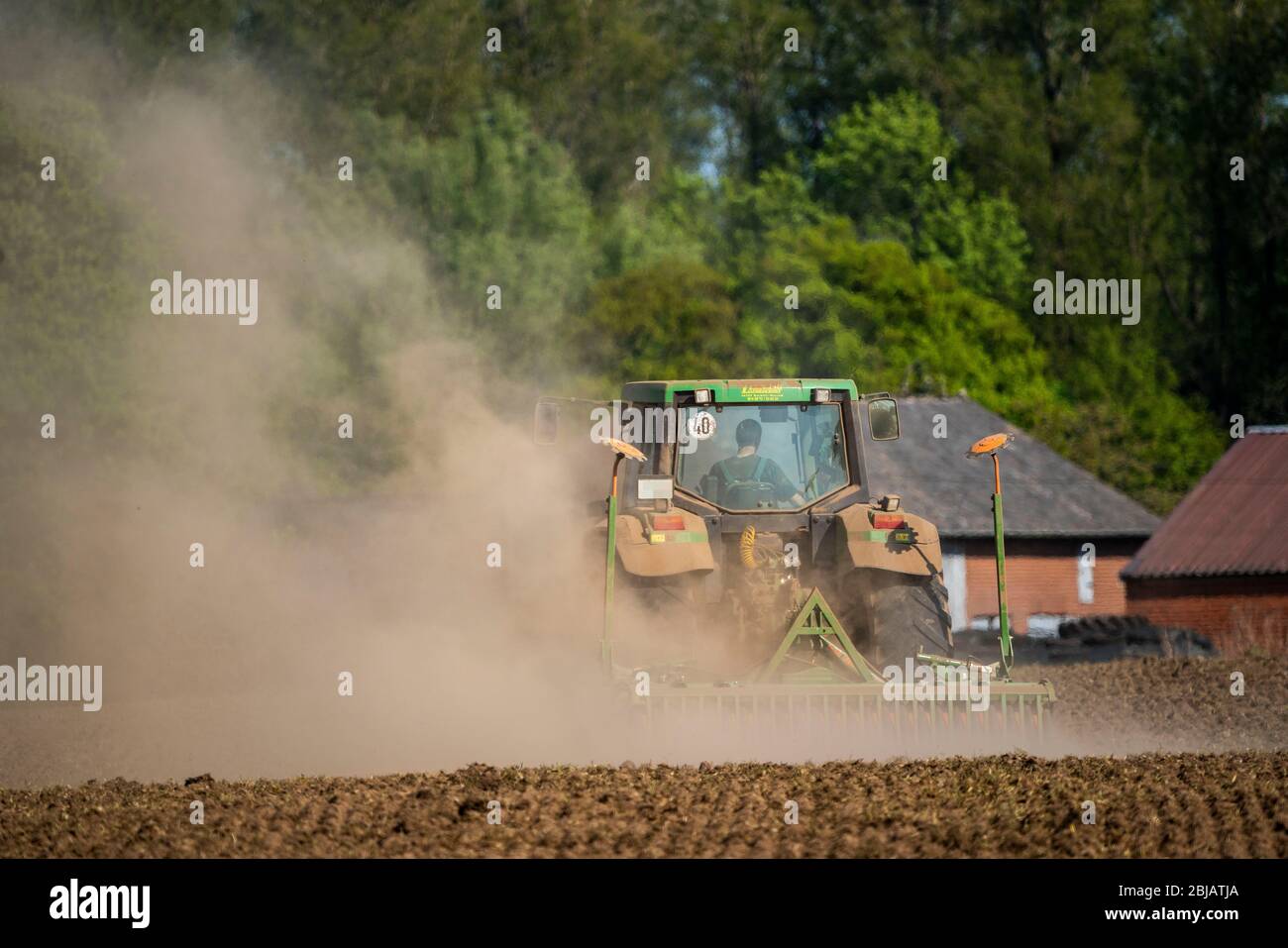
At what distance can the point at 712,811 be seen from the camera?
8.99 metres

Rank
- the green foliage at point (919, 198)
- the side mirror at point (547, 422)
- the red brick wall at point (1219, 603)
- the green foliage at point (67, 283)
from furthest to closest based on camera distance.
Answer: the green foliage at point (919, 198) < the green foliage at point (67, 283) < the red brick wall at point (1219, 603) < the side mirror at point (547, 422)

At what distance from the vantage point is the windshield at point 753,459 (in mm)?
13539

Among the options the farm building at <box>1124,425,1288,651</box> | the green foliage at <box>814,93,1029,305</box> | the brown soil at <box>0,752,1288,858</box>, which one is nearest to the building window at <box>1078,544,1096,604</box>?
the farm building at <box>1124,425,1288,651</box>

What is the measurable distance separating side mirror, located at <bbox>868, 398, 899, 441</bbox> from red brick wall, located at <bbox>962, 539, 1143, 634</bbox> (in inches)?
1154

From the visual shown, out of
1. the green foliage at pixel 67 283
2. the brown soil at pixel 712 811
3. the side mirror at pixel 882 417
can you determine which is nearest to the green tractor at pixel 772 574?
the side mirror at pixel 882 417

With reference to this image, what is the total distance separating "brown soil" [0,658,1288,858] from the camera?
818 cm

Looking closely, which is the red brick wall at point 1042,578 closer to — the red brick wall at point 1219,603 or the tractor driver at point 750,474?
the red brick wall at point 1219,603

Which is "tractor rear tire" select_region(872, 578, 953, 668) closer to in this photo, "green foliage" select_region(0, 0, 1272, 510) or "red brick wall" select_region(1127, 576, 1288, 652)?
"red brick wall" select_region(1127, 576, 1288, 652)

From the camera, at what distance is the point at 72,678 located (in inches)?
875

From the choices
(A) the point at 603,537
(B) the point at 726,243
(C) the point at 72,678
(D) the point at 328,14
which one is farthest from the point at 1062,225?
(A) the point at 603,537

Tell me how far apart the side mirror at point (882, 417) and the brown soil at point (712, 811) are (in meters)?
2.98

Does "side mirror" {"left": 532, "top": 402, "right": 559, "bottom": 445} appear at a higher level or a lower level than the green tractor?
higher

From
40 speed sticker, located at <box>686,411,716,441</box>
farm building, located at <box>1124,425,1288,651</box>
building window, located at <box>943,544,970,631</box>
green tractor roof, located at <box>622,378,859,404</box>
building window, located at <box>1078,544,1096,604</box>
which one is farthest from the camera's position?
building window, located at <box>1078,544,1096,604</box>

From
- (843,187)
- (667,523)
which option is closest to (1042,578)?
(843,187)
